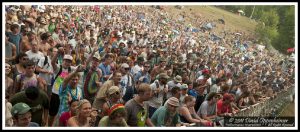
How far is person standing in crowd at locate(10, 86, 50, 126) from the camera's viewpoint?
6836mm

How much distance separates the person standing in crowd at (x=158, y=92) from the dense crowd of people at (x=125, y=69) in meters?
0.02

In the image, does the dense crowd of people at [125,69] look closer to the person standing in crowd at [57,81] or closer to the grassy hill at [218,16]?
the person standing in crowd at [57,81]

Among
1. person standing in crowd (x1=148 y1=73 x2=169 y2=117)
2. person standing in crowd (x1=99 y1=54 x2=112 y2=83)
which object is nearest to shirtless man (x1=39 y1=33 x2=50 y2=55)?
person standing in crowd (x1=99 y1=54 x2=112 y2=83)

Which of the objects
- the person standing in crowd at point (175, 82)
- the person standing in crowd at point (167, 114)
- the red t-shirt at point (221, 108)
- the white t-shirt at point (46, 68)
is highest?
the white t-shirt at point (46, 68)

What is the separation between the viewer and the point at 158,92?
8258 mm

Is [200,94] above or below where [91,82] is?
below

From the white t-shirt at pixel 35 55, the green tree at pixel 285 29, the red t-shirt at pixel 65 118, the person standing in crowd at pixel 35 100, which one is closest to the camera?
the red t-shirt at pixel 65 118

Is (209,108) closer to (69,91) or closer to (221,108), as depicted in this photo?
(221,108)

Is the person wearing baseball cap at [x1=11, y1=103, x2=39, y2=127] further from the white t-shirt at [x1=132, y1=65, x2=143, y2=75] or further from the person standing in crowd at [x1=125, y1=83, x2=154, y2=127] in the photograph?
the white t-shirt at [x1=132, y1=65, x2=143, y2=75]

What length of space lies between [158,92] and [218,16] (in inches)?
110

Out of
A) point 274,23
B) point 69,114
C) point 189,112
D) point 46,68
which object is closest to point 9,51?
point 46,68

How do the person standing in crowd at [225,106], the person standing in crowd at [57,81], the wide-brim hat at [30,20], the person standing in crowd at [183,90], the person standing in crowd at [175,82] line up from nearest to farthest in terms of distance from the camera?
the person standing in crowd at [57,81], the person standing in crowd at [183,90], the person standing in crowd at [175,82], the wide-brim hat at [30,20], the person standing in crowd at [225,106]

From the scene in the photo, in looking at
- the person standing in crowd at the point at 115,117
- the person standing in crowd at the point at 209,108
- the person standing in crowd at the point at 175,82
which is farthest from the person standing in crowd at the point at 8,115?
the person standing in crowd at the point at 209,108

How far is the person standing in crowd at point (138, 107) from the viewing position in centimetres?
688
